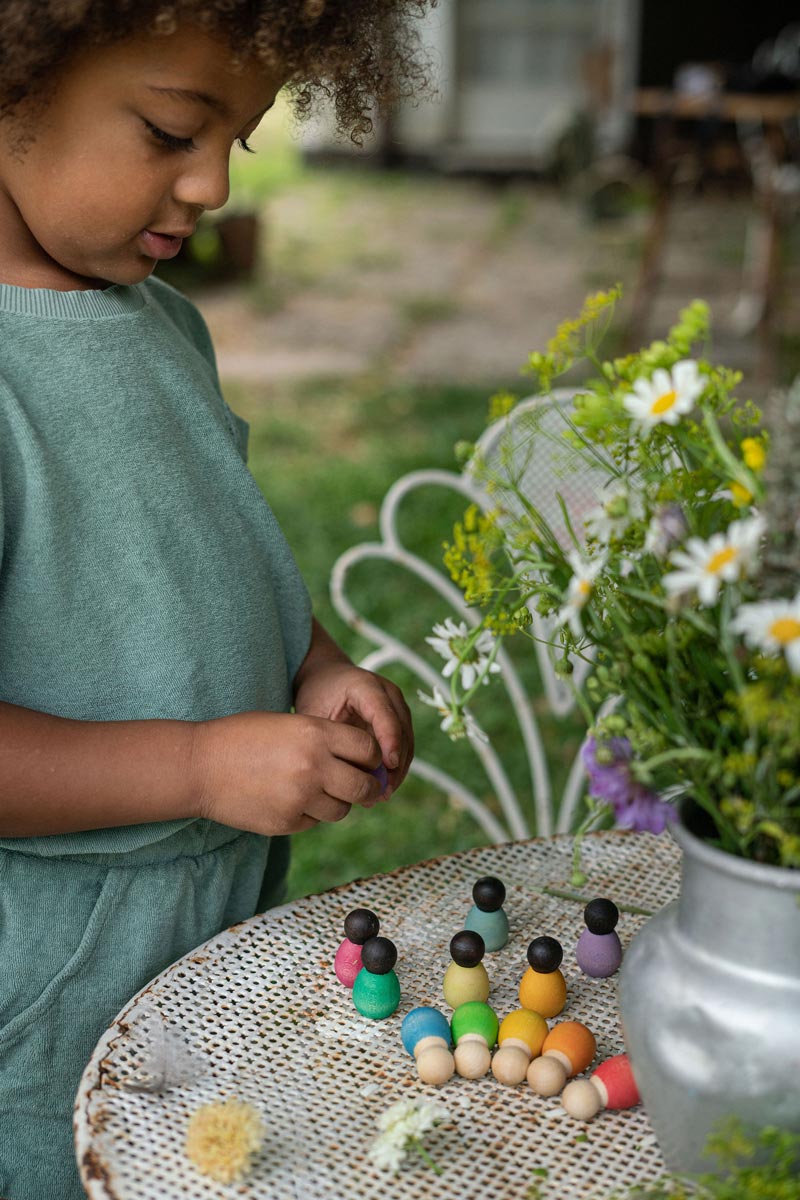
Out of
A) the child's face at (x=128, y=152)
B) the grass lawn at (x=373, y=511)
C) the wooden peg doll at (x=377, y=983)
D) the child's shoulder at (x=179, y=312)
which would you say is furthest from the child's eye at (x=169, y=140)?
the grass lawn at (x=373, y=511)

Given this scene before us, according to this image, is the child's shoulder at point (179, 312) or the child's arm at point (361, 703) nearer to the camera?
the child's arm at point (361, 703)

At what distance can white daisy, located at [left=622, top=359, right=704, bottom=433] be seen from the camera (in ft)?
2.74

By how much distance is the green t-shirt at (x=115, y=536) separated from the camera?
1.21 metres

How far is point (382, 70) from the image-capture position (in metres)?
1.43

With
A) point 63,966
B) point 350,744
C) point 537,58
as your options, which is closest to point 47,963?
point 63,966

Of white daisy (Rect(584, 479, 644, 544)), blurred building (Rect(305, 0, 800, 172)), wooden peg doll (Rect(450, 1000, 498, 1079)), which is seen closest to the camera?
white daisy (Rect(584, 479, 644, 544))

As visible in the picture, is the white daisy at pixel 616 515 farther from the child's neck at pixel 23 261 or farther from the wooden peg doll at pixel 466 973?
the child's neck at pixel 23 261

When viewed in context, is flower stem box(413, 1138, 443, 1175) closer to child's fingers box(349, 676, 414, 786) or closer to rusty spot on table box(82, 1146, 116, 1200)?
rusty spot on table box(82, 1146, 116, 1200)

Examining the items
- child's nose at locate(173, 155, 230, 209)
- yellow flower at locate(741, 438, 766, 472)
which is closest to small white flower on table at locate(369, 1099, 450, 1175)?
yellow flower at locate(741, 438, 766, 472)

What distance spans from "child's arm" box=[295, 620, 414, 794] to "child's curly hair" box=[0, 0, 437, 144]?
0.57 meters

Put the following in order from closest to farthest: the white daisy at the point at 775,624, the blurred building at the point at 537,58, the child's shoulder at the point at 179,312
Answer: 1. the white daisy at the point at 775,624
2. the child's shoulder at the point at 179,312
3. the blurred building at the point at 537,58

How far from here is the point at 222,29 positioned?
1107 mm

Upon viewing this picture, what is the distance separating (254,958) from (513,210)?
1011 centimetres

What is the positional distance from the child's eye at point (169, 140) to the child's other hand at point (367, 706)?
1.73 feet
